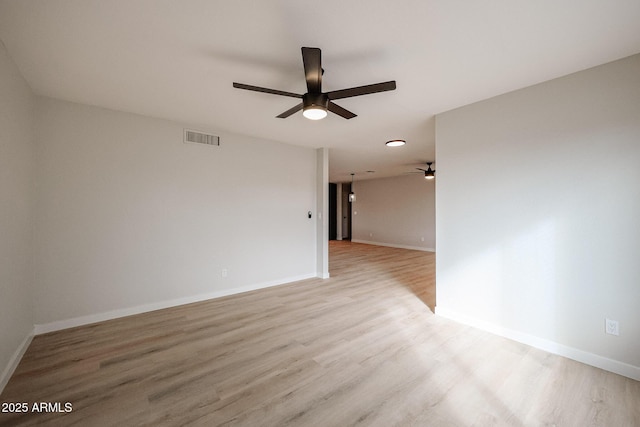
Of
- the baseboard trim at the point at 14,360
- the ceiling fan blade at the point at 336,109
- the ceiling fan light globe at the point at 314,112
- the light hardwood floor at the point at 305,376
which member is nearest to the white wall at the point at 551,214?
the light hardwood floor at the point at 305,376

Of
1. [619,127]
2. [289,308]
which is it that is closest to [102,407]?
[289,308]

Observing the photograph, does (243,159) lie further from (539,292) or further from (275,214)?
(539,292)

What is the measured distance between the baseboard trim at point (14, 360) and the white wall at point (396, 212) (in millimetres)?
8478

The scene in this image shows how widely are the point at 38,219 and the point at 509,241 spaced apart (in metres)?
4.97

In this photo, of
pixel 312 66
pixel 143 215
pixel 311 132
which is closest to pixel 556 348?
pixel 312 66

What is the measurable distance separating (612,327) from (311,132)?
3.87 m

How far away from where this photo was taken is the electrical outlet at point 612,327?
81.8 inches

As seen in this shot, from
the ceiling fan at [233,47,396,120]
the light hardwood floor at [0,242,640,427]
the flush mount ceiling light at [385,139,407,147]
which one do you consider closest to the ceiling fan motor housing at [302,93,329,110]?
the ceiling fan at [233,47,396,120]

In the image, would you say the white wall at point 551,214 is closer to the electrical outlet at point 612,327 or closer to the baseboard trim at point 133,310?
the electrical outlet at point 612,327

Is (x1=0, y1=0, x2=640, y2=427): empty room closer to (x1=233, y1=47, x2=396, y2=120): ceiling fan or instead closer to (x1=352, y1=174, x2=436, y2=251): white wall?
(x1=233, y1=47, x2=396, y2=120): ceiling fan

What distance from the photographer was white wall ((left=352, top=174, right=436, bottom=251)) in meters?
8.24

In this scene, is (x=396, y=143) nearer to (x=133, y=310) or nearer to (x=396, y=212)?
(x=133, y=310)

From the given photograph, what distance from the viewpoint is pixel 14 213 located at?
2162 mm

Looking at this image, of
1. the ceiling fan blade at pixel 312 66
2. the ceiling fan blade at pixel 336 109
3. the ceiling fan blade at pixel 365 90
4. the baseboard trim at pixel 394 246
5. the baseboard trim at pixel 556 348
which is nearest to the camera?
the ceiling fan blade at pixel 312 66
